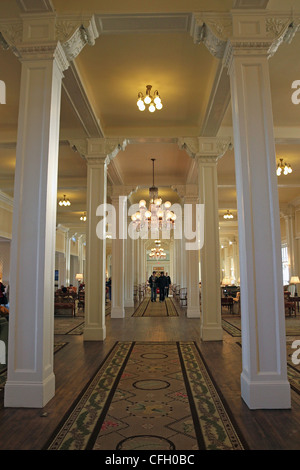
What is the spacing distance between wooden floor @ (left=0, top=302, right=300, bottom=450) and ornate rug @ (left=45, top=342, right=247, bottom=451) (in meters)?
0.11

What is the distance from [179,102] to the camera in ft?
20.3

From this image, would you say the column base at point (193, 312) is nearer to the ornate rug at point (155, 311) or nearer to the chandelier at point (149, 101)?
the ornate rug at point (155, 311)

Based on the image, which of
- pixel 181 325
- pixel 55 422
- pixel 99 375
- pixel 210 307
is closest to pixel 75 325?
pixel 181 325

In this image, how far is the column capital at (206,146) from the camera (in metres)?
7.04

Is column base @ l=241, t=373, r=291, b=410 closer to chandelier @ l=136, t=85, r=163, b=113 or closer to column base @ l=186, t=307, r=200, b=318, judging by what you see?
chandelier @ l=136, t=85, r=163, b=113

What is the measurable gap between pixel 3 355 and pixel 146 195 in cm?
964

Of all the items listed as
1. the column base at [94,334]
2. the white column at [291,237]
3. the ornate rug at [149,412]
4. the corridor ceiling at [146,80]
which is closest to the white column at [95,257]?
the column base at [94,334]

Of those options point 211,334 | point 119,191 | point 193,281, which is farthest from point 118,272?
point 211,334

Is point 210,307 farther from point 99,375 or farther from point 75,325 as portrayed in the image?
point 75,325

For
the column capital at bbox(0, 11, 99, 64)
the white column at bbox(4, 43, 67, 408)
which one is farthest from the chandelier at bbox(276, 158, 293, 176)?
the white column at bbox(4, 43, 67, 408)

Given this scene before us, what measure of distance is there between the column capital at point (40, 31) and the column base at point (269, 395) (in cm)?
397

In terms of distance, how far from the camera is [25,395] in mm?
3176

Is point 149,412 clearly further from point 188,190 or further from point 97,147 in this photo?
point 188,190
